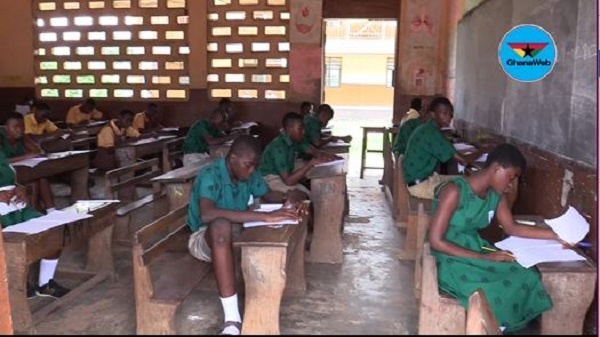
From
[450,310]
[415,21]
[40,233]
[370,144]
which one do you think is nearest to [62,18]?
[415,21]

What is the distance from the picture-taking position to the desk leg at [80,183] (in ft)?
20.5

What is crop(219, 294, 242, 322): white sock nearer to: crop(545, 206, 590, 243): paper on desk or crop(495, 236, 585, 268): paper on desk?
crop(495, 236, 585, 268): paper on desk

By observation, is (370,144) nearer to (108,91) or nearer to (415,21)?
(415,21)

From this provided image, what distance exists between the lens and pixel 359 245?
5.15 m

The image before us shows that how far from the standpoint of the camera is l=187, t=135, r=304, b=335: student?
297 cm

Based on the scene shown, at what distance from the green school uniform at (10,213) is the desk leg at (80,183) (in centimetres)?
233

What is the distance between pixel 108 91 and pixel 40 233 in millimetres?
7626

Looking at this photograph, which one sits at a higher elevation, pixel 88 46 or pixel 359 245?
pixel 88 46

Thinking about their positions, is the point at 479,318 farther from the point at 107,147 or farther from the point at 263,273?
the point at 107,147

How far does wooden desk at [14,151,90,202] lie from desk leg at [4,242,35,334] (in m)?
2.16

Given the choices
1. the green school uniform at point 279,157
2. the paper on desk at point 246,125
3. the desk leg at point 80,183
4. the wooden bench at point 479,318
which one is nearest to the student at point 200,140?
the desk leg at point 80,183

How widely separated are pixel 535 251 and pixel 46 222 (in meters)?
2.66

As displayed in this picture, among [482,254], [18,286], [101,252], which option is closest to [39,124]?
[101,252]

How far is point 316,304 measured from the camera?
3725 mm
